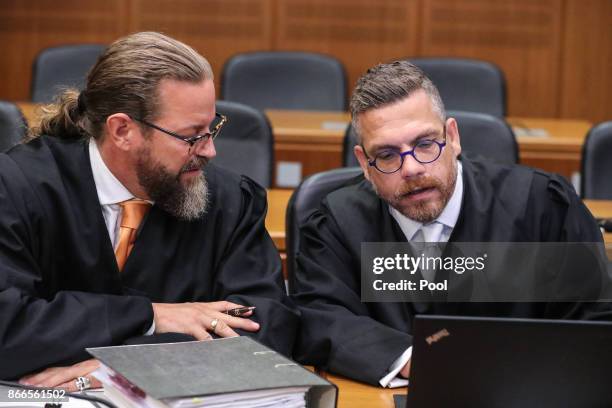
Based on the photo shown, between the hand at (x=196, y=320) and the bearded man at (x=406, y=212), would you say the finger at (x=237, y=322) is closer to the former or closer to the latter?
the hand at (x=196, y=320)

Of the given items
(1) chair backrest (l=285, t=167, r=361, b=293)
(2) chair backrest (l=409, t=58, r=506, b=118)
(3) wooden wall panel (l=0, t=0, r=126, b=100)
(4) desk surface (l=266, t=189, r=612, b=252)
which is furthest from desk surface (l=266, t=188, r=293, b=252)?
(3) wooden wall panel (l=0, t=0, r=126, b=100)

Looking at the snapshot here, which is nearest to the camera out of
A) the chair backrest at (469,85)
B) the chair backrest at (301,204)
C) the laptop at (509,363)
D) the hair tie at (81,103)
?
the laptop at (509,363)

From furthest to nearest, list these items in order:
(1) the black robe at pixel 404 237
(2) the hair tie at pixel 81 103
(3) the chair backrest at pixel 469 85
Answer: (3) the chair backrest at pixel 469 85 < (2) the hair tie at pixel 81 103 < (1) the black robe at pixel 404 237

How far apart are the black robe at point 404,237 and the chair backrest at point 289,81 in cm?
295

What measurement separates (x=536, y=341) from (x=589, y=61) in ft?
18.2

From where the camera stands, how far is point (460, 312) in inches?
107

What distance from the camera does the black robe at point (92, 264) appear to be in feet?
7.57

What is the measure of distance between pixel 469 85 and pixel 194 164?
10.6 ft

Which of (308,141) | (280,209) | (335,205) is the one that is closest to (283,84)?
→ (308,141)

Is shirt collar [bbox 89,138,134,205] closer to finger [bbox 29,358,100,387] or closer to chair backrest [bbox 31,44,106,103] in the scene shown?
finger [bbox 29,358,100,387]

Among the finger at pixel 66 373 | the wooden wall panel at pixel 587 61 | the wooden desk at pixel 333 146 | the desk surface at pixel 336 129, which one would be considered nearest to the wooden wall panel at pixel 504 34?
the wooden wall panel at pixel 587 61

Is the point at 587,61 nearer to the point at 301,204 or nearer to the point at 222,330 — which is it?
the point at 301,204

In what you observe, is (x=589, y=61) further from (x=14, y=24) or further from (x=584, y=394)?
(x=584, y=394)

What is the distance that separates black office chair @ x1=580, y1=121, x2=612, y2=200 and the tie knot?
2235mm
